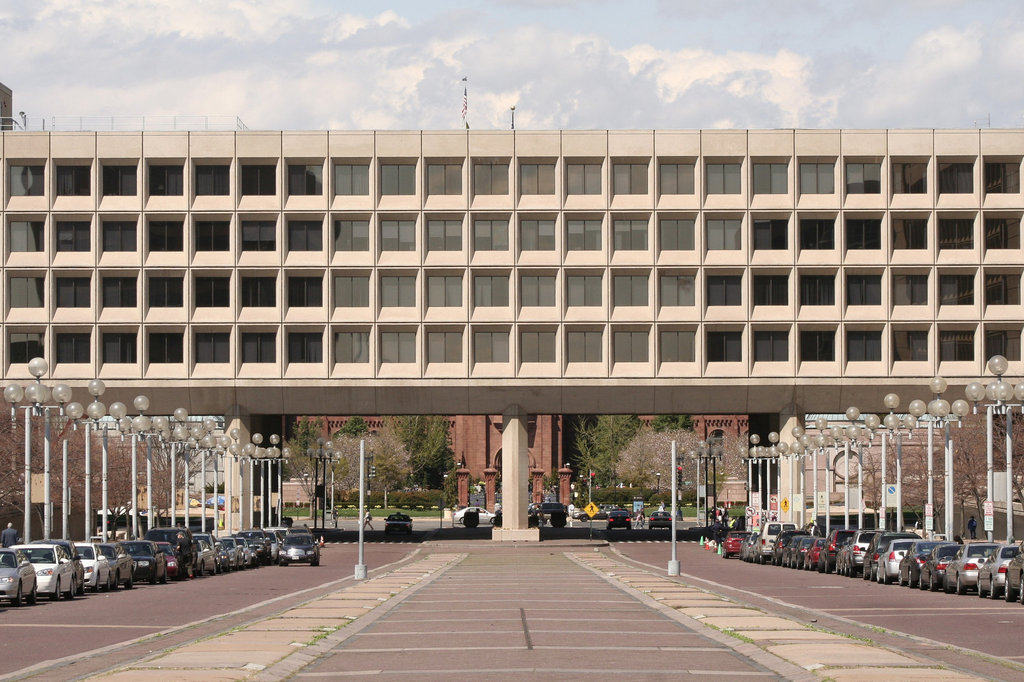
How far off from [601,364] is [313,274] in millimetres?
17565

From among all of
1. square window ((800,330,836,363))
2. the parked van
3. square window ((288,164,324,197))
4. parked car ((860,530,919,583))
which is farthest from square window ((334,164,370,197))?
parked car ((860,530,919,583))

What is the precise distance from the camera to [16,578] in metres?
35.3

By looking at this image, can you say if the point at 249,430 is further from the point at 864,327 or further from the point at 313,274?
the point at 864,327

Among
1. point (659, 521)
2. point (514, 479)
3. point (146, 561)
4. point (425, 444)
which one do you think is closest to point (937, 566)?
point (146, 561)

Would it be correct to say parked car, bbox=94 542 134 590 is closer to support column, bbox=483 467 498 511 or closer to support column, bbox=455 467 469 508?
support column, bbox=455 467 469 508

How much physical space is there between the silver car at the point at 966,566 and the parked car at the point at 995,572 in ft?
1.66

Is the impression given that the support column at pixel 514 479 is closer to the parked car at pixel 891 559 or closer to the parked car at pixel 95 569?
the parked car at pixel 891 559

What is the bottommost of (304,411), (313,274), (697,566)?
(697,566)

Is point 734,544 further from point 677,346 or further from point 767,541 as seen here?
point 677,346

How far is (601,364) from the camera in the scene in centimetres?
9088

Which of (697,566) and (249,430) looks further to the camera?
(249,430)

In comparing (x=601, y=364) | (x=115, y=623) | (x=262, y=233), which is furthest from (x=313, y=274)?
(x=115, y=623)

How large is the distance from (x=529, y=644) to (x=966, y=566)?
20.3 meters

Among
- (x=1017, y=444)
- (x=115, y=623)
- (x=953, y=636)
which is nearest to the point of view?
(x=953, y=636)
